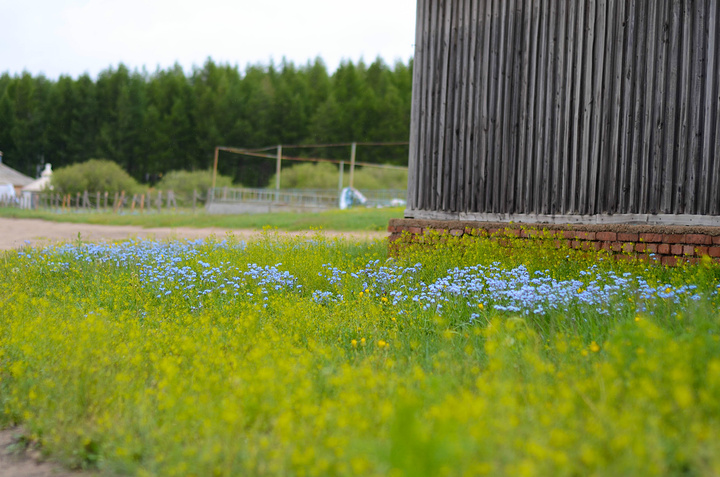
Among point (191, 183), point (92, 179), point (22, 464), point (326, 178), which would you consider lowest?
point (22, 464)

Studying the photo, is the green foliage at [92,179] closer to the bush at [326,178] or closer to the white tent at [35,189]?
the white tent at [35,189]

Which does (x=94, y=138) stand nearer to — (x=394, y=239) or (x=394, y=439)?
(x=394, y=239)

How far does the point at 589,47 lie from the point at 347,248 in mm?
3952

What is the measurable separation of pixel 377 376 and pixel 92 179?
49401 millimetres

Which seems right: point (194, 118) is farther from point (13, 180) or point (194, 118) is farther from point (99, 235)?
point (99, 235)

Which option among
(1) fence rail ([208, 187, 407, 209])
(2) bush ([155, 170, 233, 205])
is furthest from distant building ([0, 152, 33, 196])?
(1) fence rail ([208, 187, 407, 209])

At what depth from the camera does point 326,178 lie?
56.6 m

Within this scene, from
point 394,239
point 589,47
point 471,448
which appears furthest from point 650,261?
point 471,448

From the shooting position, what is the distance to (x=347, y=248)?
337 inches

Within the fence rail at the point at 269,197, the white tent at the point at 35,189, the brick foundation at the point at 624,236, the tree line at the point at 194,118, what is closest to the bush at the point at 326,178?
the tree line at the point at 194,118

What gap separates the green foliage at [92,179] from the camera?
46.2 metres

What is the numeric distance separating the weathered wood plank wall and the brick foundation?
0.22 m

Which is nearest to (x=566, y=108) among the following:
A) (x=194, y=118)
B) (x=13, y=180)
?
(x=13, y=180)

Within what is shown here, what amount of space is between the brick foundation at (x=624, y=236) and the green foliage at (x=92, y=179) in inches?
1761
